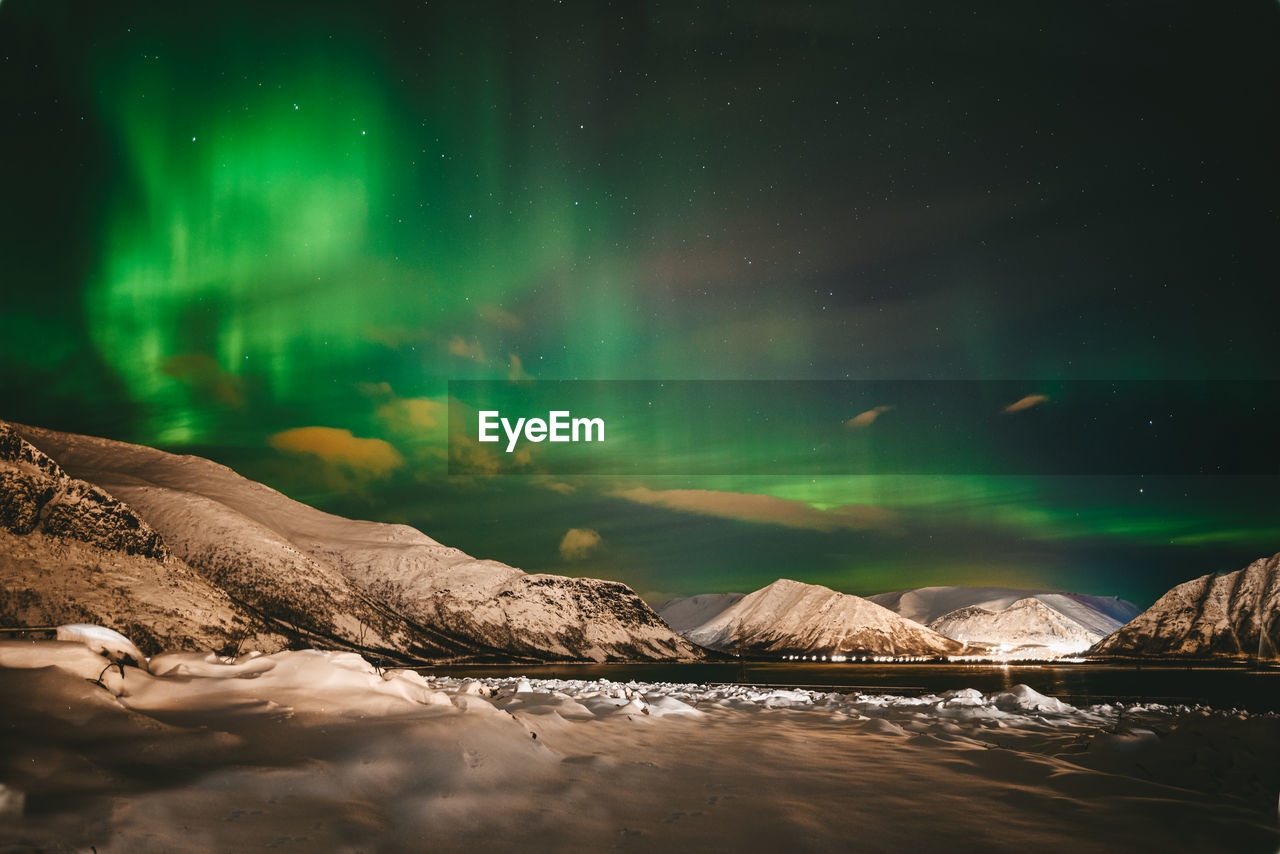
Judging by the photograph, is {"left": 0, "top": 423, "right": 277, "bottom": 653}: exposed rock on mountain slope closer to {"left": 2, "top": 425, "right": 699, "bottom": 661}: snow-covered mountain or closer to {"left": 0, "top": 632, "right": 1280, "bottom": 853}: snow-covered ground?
{"left": 2, "top": 425, "right": 699, "bottom": 661}: snow-covered mountain

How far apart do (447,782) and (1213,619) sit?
662ft

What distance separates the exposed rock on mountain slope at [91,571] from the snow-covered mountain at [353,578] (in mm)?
11595

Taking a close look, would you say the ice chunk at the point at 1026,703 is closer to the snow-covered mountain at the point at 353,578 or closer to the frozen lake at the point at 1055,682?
the frozen lake at the point at 1055,682

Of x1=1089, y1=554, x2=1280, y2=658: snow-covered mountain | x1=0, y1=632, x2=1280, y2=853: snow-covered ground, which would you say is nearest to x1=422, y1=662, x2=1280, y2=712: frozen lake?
x1=0, y1=632, x2=1280, y2=853: snow-covered ground

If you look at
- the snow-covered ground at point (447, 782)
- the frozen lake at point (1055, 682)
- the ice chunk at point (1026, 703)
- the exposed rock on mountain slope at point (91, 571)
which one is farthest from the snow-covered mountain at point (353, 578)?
the snow-covered ground at point (447, 782)

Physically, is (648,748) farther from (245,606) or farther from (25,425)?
(25,425)

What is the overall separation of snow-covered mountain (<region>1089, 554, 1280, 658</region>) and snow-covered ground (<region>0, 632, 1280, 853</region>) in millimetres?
146721

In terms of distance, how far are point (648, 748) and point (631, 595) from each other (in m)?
164

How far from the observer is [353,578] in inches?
4700

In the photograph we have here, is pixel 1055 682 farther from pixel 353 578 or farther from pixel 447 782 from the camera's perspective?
pixel 353 578

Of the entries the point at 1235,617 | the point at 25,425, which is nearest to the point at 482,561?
the point at 25,425

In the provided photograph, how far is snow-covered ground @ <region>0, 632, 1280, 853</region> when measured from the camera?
4.60 metres

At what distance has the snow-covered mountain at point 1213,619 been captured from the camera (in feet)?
408

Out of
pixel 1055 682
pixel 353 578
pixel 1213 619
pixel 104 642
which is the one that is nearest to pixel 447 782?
pixel 104 642
